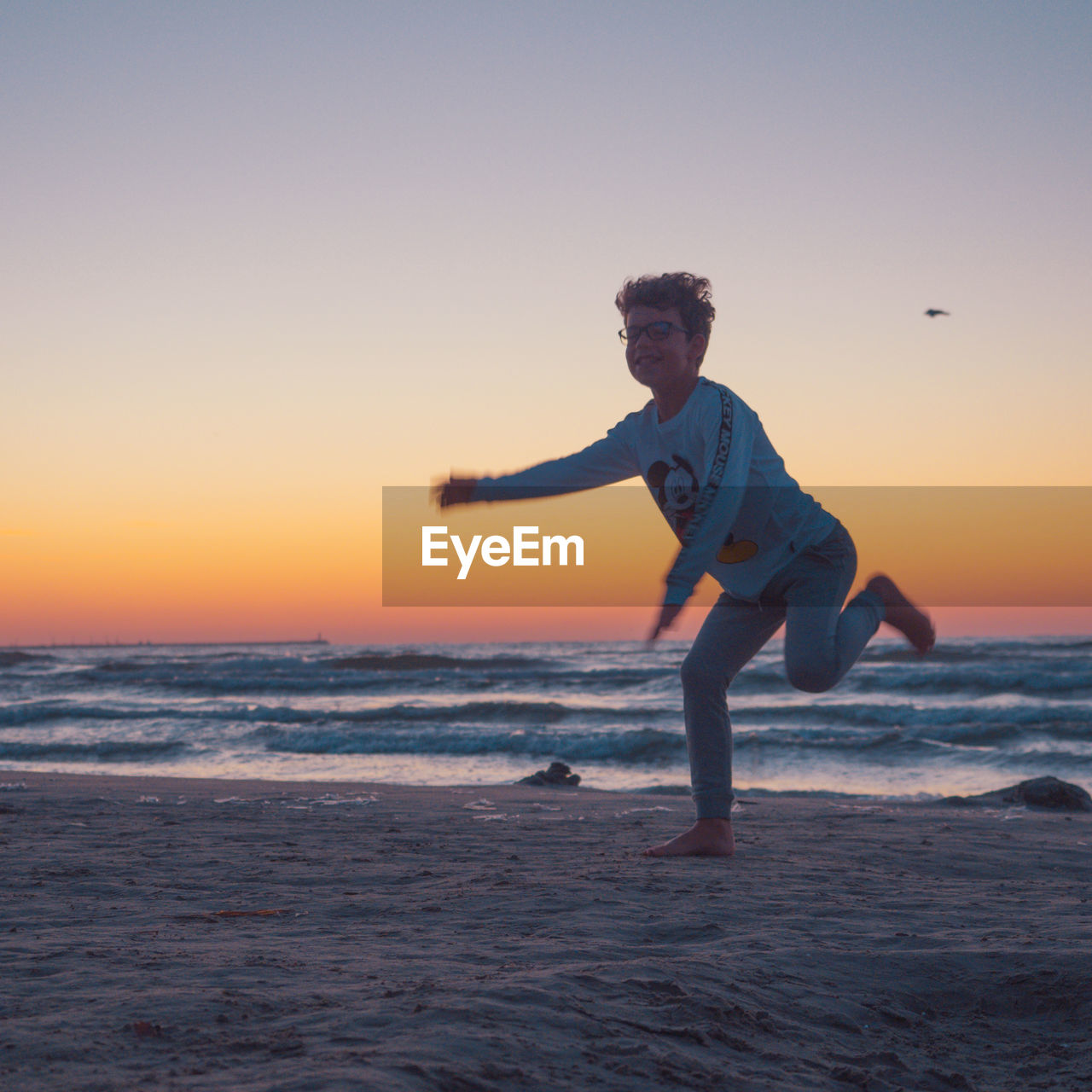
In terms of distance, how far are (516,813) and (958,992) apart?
394cm

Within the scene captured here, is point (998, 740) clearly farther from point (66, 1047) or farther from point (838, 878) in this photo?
point (66, 1047)

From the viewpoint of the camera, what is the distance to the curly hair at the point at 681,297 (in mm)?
3857

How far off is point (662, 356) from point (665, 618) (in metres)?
1.13

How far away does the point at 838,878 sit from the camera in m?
3.88

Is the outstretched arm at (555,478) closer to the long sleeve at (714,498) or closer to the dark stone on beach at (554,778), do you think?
the long sleeve at (714,498)

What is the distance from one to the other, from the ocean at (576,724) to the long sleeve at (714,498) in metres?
6.39

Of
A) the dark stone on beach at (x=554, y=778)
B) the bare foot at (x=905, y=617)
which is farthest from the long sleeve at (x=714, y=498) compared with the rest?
the dark stone on beach at (x=554, y=778)

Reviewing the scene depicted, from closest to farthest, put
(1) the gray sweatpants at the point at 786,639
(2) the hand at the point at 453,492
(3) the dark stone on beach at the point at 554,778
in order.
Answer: (1) the gray sweatpants at the point at 786,639 < (2) the hand at the point at 453,492 < (3) the dark stone on beach at the point at 554,778

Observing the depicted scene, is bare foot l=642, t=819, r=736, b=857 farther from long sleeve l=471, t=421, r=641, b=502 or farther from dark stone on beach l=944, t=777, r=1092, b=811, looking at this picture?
dark stone on beach l=944, t=777, r=1092, b=811

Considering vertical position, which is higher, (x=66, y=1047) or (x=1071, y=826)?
(x=66, y=1047)

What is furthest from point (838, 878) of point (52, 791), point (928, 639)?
point (52, 791)

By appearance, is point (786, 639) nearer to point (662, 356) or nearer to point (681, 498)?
point (681, 498)

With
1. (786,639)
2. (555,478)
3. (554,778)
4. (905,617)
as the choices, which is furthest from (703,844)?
(554,778)

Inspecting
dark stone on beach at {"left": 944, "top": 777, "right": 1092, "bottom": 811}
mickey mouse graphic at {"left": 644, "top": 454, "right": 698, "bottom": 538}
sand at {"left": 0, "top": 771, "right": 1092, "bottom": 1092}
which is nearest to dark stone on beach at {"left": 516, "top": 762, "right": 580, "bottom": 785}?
dark stone on beach at {"left": 944, "top": 777, "right": 1092, "bottom": 811}
